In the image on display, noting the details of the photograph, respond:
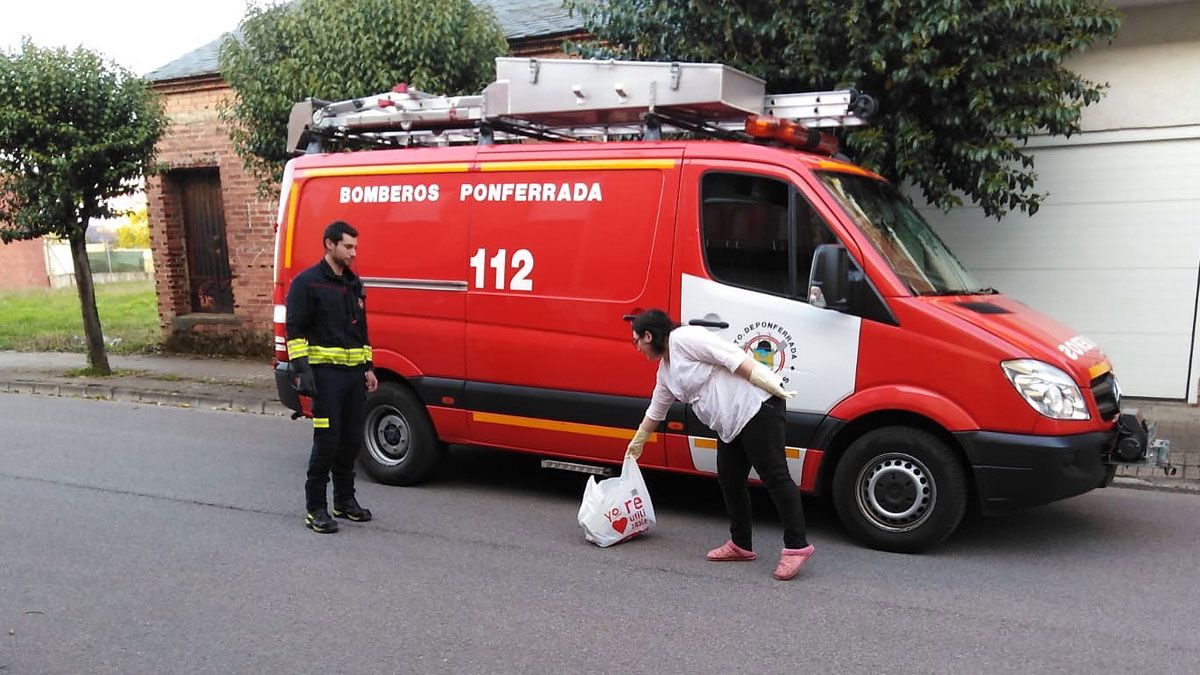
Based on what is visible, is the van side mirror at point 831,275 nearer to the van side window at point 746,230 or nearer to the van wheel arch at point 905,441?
the van side window at point 746,230

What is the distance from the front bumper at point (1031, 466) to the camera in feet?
15.1

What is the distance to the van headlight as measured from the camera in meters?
4.62

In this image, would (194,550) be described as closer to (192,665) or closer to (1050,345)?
(192,665)

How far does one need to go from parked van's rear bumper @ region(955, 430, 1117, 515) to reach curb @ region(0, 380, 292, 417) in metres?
7.08

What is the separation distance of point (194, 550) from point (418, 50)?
526 centimetres

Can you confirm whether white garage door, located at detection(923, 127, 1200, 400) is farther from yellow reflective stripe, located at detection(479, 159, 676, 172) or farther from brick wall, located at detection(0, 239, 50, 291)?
brick wall, located at detection(0, 239, 50, 291)

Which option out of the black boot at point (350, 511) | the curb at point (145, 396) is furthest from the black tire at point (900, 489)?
the curb at point (145, 396)

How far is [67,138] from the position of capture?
424 inches

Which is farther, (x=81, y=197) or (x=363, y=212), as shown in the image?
(x=81, y=197)

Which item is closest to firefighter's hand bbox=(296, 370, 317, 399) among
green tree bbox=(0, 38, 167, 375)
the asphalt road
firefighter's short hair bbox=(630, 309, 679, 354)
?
the asphalt road

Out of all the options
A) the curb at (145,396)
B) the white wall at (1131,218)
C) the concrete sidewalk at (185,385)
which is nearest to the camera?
the concrete sidewalk at (185,385)

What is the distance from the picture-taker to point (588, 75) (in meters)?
5.70

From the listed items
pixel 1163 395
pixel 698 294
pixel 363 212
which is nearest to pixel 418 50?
pixel 363 212

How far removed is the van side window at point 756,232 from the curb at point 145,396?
591 cm
